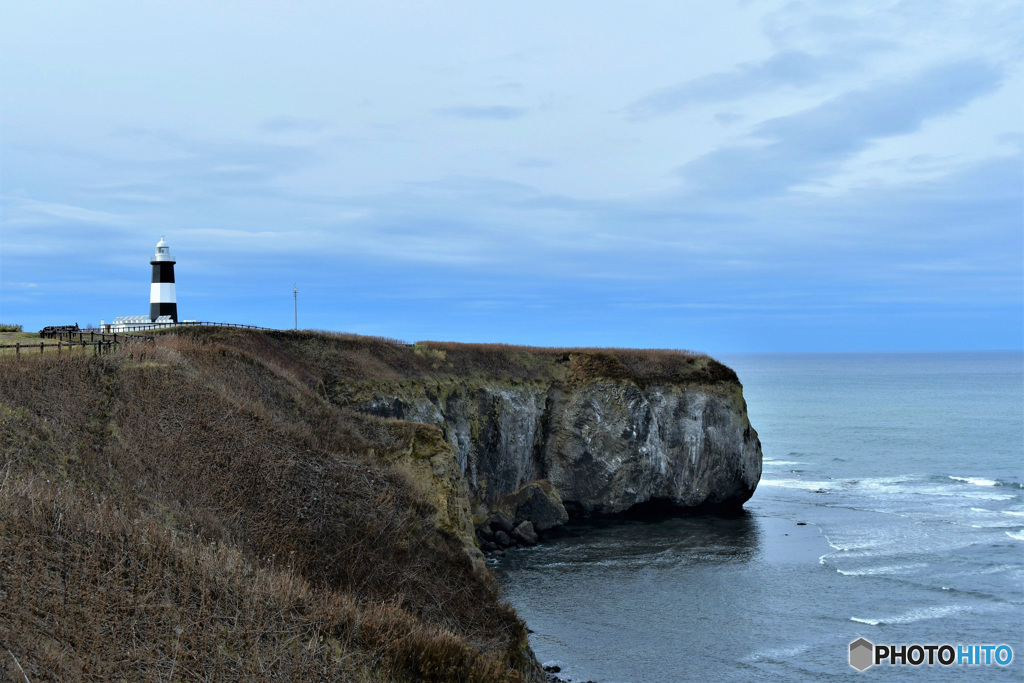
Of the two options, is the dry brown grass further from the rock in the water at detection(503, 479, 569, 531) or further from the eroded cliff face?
the rock in the water at detection(503, 479, 569, 531)

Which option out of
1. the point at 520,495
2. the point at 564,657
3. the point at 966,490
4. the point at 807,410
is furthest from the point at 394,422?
the point at 807,410

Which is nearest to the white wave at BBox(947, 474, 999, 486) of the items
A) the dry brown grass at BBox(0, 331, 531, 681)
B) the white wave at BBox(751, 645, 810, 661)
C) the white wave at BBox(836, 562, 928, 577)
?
the white wave at BBox(836, 562, 928, 577)

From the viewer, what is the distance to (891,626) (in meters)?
32.8

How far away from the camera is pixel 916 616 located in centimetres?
3391

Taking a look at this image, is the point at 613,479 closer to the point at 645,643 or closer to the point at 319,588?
the point at 645,643

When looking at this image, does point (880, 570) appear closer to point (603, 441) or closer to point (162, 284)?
point (603, 441)

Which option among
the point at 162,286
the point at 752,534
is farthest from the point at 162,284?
the point at 752,534

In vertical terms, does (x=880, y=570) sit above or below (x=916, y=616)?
above

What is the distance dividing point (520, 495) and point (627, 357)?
1743 centimetres

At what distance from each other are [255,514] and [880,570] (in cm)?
3300

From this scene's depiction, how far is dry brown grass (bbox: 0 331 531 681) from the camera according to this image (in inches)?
584

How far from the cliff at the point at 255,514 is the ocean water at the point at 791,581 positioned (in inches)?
256

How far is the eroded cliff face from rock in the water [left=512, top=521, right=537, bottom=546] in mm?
2352

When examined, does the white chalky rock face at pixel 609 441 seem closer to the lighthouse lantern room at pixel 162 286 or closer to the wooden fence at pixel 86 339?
the wooden fence at pixel 86 339
